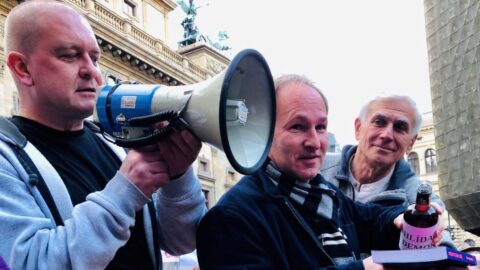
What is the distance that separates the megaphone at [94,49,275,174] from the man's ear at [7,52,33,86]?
0.25 m

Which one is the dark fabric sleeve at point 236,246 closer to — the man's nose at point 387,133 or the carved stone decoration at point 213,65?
the man's nose at point 387,133

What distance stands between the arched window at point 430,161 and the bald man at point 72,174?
44.3 meters

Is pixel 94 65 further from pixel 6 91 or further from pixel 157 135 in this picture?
pixel 6 91

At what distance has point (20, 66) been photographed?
176 cm

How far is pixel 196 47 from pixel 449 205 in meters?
14.8

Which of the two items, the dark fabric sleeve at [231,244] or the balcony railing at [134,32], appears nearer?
the dark fabric sleeve at [231,244]

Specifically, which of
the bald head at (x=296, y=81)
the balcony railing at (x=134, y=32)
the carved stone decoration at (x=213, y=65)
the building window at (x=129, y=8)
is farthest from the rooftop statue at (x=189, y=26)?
the bald head at (x=296, y=81)

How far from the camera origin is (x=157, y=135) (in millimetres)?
1521

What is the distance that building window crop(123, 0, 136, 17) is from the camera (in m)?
25.0

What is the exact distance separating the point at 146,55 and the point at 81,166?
2100 centimetres

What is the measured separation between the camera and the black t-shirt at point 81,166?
174 cm

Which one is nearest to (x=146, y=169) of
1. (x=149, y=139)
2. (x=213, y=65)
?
(x=149, y=139)

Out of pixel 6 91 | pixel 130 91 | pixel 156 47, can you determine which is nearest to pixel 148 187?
pixel 130 91

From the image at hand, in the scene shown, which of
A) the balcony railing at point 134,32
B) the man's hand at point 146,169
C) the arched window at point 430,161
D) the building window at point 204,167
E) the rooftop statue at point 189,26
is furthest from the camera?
the arched window at point 430,161
